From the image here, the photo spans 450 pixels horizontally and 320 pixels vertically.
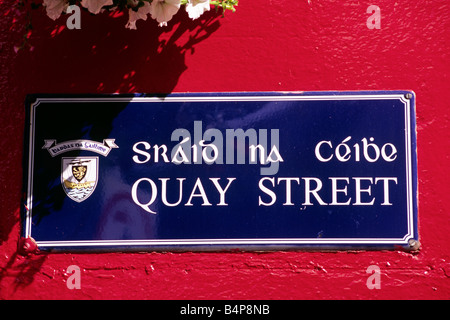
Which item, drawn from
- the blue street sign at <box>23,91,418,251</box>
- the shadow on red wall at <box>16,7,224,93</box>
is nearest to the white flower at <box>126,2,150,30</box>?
the shadow on red wall at <box>16,7,224,93</box>

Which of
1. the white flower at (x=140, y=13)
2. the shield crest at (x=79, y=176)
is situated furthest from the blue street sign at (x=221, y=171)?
the white flower at (x=140, y=13)

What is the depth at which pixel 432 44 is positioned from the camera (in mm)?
2691

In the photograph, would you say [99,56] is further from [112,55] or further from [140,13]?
[140,13]

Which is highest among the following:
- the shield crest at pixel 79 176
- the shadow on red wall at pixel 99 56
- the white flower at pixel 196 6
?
the white flower at pixel 196 6

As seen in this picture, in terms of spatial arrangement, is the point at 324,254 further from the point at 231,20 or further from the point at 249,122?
the point at 231,20

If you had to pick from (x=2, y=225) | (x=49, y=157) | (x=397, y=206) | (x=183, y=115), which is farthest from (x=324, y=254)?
(x=2, y=225)

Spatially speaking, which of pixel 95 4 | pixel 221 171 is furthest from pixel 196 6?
pixel 221 171

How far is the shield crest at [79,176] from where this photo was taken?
264cm

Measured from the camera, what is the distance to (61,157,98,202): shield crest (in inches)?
104

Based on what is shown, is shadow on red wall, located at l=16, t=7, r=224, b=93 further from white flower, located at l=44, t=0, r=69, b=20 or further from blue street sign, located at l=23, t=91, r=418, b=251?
white flower, located at l=44, t=0, r=69, b=20

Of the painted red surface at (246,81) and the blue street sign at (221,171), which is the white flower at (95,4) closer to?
the painted red surface at (246,81)

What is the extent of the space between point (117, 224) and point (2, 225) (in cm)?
65

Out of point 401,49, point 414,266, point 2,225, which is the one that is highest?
point 401,49

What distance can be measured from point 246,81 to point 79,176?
1064 millimetres
